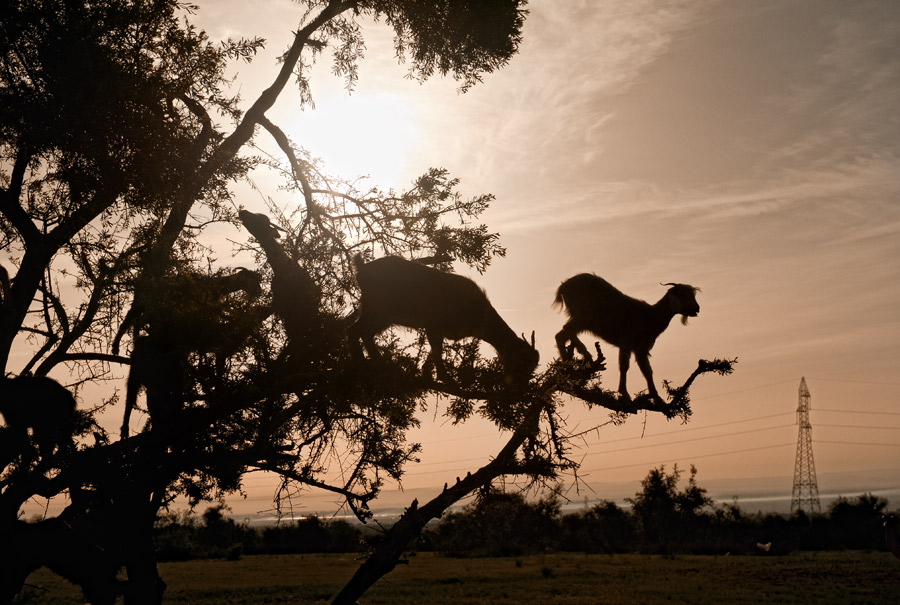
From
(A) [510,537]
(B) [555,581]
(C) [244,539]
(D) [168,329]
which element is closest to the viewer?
(D) [168,329]

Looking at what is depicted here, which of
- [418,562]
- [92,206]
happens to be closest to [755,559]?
[418,562]

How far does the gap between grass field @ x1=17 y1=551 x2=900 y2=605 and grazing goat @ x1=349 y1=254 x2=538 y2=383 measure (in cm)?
1909

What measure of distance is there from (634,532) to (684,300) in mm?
54410

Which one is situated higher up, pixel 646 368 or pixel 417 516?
pixel 646 368

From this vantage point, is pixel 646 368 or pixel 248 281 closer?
pixel 248 281

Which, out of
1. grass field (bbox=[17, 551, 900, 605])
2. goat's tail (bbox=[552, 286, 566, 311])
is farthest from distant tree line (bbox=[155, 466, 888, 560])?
goat's tail (bbox=[552, 286, 566, 311])

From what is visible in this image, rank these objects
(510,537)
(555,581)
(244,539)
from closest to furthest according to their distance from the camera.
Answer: (555,581)
(510,537)
(244,539)

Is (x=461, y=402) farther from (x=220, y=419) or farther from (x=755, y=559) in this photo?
(x=755, y=559)

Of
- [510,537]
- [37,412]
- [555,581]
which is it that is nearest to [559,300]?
[37,412]

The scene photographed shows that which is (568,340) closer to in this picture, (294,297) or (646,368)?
(646,368)

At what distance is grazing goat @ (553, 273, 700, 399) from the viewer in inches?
425

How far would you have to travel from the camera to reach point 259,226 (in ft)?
31.4

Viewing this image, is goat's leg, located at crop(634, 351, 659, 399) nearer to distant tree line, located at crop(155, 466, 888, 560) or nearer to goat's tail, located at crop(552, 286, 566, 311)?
goat's tail, located at crop(552, 286, 566, 311)

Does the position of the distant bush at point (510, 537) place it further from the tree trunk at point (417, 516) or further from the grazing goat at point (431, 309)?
the grazing goat at point (431, 309)
